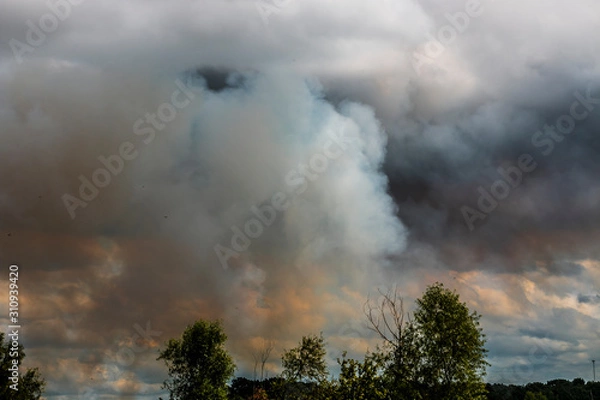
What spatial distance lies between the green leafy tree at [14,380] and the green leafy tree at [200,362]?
79.9ft

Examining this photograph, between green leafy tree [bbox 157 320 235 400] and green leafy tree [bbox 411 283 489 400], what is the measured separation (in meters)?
38.0

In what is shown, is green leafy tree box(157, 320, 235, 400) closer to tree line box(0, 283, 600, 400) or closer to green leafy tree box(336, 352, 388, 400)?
tree line box(0, 283, 600, 400)

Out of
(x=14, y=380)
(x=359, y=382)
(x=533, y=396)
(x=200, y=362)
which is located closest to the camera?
(x=359, y=382)

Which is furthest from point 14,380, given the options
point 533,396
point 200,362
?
point 533,396

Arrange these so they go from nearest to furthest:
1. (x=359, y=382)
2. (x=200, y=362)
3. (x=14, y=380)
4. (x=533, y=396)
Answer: (x=359, y=382) → (x=14, y=380) → (x=200, y=362) → (x=533, y=396)

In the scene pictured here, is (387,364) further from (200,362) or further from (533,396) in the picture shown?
(533,396)

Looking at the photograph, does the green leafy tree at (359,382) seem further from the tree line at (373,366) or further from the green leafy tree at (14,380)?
the green leafy tree at (14,380)

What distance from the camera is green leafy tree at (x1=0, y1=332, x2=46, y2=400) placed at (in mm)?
71188

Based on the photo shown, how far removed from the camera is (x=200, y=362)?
325 ft

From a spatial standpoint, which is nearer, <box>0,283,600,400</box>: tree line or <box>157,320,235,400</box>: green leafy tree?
<box>0,283,600,400</box>: tree line

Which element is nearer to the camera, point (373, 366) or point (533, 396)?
point (373, 366)

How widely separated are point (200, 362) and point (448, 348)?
44903mm

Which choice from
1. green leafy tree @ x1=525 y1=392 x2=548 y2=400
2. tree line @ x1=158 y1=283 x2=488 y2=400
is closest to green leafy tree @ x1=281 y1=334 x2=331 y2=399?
tree line @ x1=158 y1=283 x2=488 y2=400

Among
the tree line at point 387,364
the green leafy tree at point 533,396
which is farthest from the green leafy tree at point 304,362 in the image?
the green leafy tree at point 533,396
